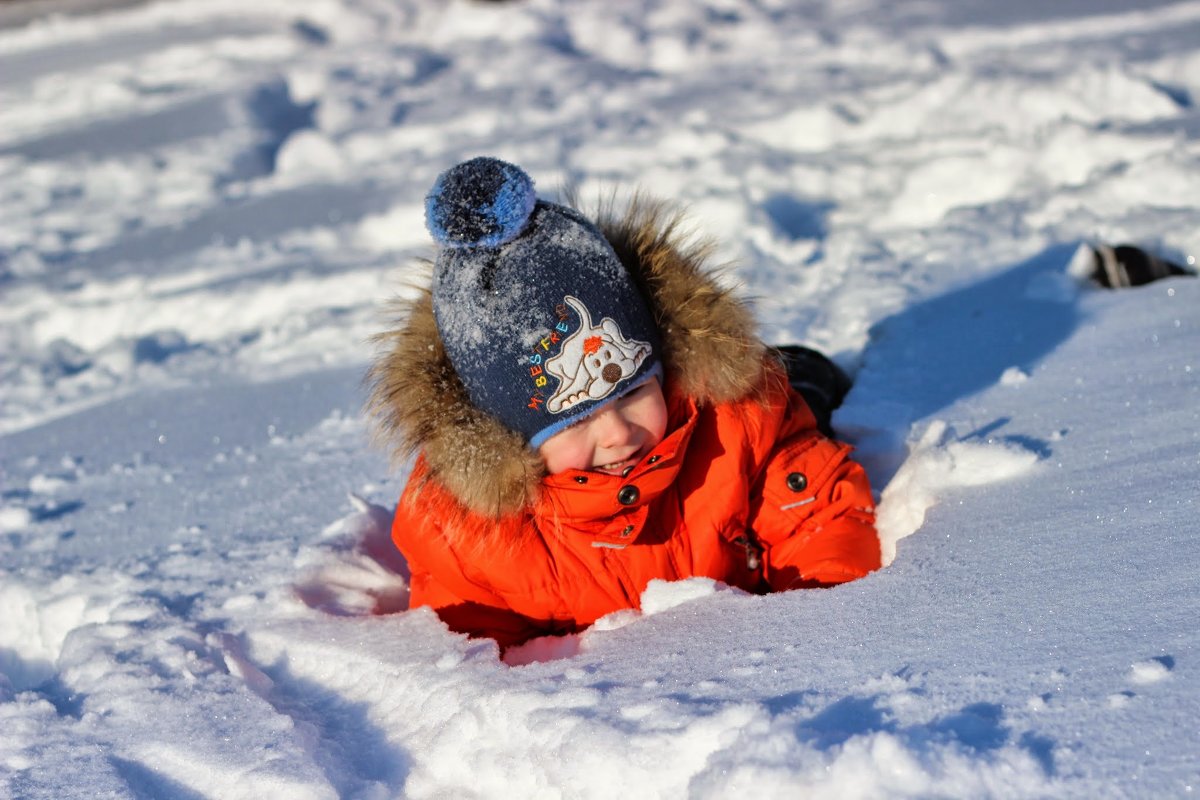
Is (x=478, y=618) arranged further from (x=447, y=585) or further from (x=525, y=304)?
(x=525, y=304)

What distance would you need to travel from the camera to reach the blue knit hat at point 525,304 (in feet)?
5.84

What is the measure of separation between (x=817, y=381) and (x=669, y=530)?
1.90 ft

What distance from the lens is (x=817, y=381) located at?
97.7 inches

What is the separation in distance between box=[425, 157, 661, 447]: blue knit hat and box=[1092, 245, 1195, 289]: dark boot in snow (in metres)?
1.42

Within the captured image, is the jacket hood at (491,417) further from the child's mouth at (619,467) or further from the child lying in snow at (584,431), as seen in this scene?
the child's mouth at (619,467)

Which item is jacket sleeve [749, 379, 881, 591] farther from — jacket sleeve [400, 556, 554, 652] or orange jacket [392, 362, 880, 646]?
jacket sleeve [400, 556, 554, 652]

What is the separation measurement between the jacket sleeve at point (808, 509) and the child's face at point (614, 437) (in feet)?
1.01

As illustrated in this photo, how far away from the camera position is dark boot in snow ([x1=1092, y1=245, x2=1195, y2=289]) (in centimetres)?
266

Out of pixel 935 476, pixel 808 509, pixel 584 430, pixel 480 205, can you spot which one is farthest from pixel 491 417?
pixel 935 476

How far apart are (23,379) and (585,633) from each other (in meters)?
2.42

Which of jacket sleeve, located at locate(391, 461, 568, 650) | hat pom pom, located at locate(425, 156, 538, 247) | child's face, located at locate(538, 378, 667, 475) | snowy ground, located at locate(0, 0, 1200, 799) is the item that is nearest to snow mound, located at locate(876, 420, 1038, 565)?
snowy ground, located at locate(0, 0, 1200, 799)

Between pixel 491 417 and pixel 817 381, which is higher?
pixel 491 417

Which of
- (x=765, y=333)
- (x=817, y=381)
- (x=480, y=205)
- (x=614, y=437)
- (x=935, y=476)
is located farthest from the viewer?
(x=765, y=333)

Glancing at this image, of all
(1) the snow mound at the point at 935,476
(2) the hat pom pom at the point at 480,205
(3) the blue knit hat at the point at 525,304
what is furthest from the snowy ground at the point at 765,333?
(2) the hat pom pom at the point at 480,205
